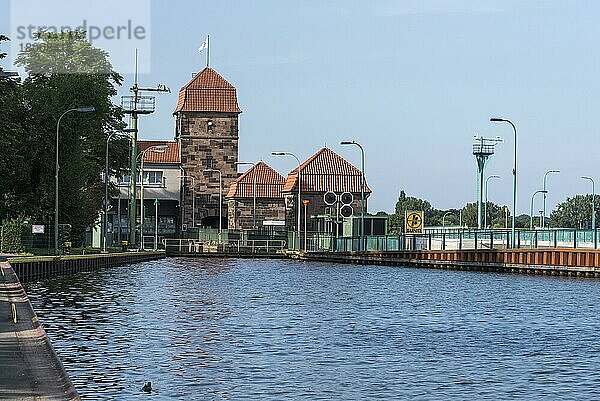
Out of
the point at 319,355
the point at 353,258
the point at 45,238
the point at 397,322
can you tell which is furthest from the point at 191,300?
the point at 353,258

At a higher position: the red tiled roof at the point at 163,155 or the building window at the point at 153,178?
the red tiled roof at the point at 163,155

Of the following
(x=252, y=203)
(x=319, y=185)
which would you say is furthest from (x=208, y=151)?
(x=319, y=185)

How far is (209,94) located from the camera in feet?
512

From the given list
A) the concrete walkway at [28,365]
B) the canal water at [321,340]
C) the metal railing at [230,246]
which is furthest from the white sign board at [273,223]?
the concrete walkway at [28,365]

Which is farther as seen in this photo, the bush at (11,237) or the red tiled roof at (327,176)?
the red tiled roof at (327,176)

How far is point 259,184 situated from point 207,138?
36.3 ft

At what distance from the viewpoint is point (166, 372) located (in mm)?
26375

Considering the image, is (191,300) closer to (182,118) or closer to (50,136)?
(50,136)

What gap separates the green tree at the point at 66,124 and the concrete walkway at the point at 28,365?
169 ft

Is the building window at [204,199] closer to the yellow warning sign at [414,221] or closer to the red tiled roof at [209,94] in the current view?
the red tiled roof at [209,94]

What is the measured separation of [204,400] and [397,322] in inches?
743

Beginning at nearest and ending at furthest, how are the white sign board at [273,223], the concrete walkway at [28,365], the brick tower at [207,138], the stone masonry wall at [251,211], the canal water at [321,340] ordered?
1. the concrete walkway at [28,365]
2. the canal water at [321,340]
3. the stone masonry wall at [251,211]
4. the white sign board at [273,223]
5. the brick tower at [207,138]

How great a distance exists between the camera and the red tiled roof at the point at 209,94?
15488 cm

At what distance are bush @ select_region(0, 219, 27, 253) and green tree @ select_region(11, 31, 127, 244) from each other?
3.43 m
